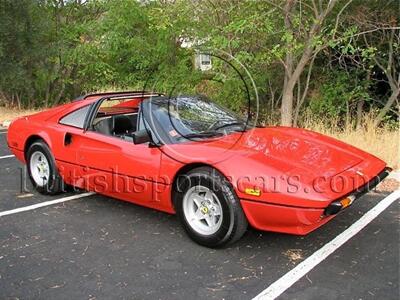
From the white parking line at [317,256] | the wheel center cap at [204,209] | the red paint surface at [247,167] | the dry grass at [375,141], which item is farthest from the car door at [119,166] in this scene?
the dry grass at [375,141]

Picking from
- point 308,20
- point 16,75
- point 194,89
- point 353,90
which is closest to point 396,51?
point 353,90

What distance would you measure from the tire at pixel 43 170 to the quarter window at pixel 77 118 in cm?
41

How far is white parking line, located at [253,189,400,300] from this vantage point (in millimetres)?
3246

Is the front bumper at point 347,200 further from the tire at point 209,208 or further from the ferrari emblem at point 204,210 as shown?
the ferrari emblem at point 204,210

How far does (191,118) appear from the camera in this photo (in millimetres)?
4645

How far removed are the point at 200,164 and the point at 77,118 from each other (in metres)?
1.95

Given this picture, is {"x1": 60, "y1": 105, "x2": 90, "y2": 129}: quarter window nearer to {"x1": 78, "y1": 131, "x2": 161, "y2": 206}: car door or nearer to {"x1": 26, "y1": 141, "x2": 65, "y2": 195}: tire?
{"x1": 78, "y1": 131, "x2": 161, "y2": 206}: car door

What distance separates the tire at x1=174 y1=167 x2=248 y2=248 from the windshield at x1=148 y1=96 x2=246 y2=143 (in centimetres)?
53

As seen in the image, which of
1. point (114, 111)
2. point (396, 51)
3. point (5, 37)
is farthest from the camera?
point (5, 37)

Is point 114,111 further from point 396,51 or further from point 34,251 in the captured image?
point 396,51

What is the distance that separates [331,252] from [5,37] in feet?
43.1

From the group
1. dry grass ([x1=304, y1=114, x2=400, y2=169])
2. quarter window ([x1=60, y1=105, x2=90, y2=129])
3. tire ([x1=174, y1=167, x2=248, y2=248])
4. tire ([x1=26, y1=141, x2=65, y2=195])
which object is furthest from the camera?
dry grass ([x1=304, y1=114, x2=400, y2=169])

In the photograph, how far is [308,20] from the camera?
941 centimetres

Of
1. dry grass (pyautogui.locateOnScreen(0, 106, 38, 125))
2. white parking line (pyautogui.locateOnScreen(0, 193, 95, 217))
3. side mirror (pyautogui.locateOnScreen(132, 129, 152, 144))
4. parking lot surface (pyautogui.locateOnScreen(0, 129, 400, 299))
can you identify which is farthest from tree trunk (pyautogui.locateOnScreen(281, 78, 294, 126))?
dry grass (pyautogui.locateOnScreen(0, 106, 38, 125))
